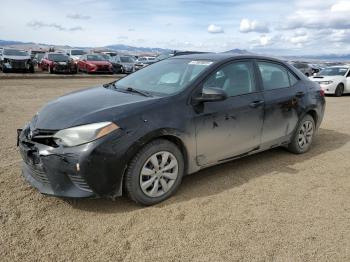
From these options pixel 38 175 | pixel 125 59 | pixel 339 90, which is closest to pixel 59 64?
pixel 125 59

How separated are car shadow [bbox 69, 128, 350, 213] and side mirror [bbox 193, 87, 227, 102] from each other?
107 cm

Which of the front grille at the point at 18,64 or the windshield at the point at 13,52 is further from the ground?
the windshield at the point at 13,52

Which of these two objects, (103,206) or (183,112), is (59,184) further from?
(183,112)

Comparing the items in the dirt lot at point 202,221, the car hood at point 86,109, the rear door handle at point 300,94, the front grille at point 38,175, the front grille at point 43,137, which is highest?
the rear door handle at point 300,94

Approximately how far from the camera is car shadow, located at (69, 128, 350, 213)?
3.90 meters

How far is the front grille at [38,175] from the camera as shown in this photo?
143 inches

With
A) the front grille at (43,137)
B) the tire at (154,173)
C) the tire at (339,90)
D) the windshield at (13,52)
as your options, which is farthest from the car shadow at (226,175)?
the windshield at (13,52)

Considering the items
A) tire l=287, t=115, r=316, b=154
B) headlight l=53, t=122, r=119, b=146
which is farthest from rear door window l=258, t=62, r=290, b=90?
headlight l=53, t=122, r=119, b=146

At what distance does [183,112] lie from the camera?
4047 mm

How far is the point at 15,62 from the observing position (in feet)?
74.5

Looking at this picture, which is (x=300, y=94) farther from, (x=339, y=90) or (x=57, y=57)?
(x=57, y=57)

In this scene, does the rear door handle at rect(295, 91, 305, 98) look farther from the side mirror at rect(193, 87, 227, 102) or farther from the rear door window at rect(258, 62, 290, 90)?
the side mirror at rect(193, 87, 227, 102)

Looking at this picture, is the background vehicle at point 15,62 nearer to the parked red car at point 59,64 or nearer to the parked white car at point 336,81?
the parked red car at point 59,64

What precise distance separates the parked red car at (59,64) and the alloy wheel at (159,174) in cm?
2269
